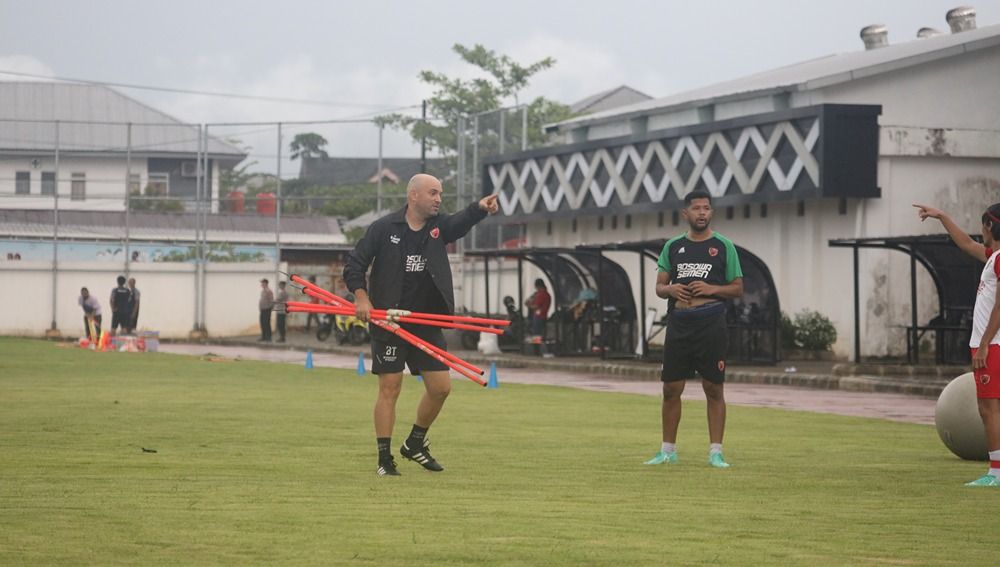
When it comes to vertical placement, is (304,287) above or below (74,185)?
below

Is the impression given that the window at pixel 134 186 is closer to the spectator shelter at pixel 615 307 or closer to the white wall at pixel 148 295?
the white wall at pixel 148 295

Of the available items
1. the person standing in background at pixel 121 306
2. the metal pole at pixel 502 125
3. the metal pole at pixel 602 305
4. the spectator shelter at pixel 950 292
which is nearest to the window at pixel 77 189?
the person standing in background at pixel 121 306

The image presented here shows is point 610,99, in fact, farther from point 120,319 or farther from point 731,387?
point 731,387

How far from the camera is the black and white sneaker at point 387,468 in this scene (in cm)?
1108

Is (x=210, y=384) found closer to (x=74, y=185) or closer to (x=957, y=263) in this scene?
(x=957, y=263)

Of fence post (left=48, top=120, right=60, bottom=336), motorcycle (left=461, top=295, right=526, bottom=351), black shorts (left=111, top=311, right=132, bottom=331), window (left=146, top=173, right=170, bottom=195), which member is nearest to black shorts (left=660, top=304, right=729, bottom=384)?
motorcycle (left=461, top=295, right=526, bottom=351)

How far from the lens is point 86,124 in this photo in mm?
58938

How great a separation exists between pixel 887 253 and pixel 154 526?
2984 cm

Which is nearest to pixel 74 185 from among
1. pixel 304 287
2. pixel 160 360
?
pixel 160 360

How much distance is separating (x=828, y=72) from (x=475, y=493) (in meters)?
31.3

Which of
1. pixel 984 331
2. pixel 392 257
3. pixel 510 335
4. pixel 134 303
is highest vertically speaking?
pixel 134 303

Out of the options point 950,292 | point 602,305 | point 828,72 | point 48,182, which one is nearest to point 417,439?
point 950,292

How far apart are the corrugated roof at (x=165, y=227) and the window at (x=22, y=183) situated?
0.76 meters

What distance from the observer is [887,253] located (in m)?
36.1
